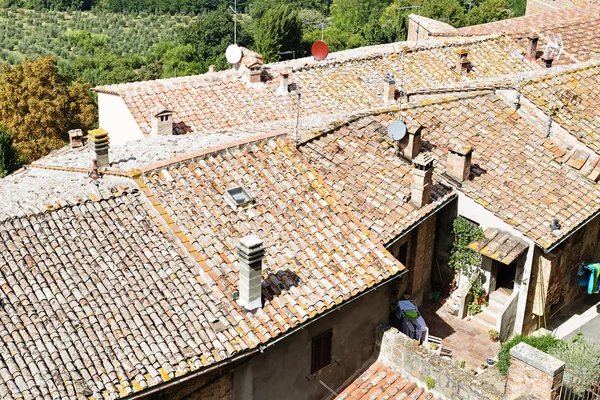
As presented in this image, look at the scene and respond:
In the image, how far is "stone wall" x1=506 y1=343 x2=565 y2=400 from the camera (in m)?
14.1

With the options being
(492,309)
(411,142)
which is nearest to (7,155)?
(411,142)

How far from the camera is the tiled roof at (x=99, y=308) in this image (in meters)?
11.9

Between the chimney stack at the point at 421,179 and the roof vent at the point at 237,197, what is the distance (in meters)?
4.14

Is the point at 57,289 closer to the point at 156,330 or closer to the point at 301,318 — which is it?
the point at 156,330

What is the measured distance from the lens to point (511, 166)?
20.7 metres

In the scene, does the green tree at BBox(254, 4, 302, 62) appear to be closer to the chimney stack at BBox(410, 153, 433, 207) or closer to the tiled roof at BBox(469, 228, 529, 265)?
the tiled roof at BBox(469, 228, 529, 265)

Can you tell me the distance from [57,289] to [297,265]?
4.36 meters

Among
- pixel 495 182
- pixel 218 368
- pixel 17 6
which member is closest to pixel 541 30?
pixel 495 182

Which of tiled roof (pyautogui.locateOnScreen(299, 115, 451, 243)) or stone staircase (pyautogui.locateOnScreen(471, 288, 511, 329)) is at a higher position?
tiled roof (pyautogui.locateOnScreen(299, 115, 451, 243))

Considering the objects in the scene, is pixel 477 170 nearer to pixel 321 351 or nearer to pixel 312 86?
pixel 321 351

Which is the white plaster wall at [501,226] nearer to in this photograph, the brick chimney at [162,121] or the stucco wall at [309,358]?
the stucco wall at [309,358]

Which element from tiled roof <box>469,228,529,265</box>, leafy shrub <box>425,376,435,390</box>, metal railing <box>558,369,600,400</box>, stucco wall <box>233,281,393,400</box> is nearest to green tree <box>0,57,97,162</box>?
tiled roof <box>469,228,529,265</box>

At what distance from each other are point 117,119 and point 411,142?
480 inches

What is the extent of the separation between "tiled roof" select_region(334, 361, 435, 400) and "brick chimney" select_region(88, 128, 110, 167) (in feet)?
21.7
